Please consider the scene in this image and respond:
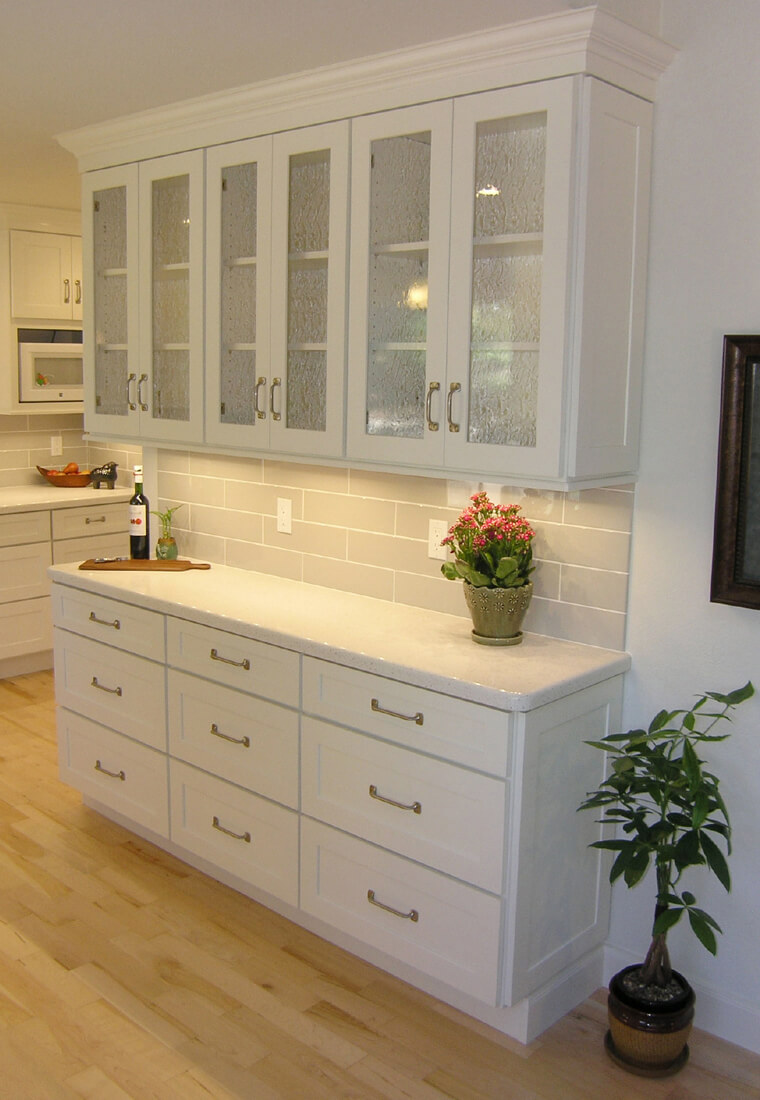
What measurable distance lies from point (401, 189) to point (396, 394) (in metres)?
0.53

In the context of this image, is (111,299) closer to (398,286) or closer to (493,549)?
(398,286)

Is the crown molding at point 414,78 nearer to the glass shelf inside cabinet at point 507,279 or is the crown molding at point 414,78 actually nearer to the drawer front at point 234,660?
the glass shelf inside cabinet at point 507,279

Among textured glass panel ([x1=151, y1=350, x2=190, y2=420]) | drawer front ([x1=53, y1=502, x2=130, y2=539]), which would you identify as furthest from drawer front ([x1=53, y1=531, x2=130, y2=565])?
textured glass panel ([x1=151, y1=350, x2=190, y2=420])

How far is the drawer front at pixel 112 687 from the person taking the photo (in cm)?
346

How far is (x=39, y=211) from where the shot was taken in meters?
5.49

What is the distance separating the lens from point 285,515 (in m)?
3.66

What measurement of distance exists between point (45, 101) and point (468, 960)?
109 inches

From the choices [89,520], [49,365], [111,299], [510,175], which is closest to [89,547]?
[89,520]

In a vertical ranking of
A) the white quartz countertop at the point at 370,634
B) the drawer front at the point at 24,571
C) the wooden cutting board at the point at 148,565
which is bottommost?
the drawer front at the point at 24,571

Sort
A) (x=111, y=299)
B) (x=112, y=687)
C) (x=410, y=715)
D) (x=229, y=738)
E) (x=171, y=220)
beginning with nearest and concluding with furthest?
(x=410, y=715), (x=229, y=738), (x=171, y=220), (x=112, y=687), (x=111, y=299)

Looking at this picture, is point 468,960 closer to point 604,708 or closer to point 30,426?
point 604,708

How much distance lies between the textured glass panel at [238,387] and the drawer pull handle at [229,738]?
37.0 inches

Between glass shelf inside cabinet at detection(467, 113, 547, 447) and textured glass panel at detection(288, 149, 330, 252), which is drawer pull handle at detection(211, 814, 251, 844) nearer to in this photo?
glass shelf inside cabinet at detection(467, 113, 547, 447)

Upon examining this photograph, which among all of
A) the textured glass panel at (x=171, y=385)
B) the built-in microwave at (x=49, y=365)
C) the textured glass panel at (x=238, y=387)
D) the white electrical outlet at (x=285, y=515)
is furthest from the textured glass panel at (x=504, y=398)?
the built-in microwave at (x=49, y=365)
